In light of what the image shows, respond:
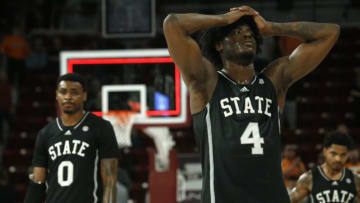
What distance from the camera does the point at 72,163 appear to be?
17.1ft

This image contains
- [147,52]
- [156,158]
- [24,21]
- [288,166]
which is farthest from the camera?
[24,21]

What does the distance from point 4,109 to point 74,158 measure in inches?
329

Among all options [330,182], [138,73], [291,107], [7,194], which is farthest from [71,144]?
[291,107]

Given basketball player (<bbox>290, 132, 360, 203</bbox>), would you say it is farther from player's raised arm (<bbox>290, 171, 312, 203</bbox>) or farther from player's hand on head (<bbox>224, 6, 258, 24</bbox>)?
player's hand on head (<bbox>224, 6, 258, 24</bbox>)

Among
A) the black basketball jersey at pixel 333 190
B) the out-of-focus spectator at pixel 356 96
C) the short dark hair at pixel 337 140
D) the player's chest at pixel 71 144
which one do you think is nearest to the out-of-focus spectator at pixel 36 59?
the out-of-focus spectator at pixel 356 96

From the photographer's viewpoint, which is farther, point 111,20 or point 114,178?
point 111,20

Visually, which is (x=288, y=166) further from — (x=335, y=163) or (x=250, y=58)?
(x=250, y=58)

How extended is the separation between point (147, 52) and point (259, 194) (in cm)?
520

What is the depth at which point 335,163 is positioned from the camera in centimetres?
653

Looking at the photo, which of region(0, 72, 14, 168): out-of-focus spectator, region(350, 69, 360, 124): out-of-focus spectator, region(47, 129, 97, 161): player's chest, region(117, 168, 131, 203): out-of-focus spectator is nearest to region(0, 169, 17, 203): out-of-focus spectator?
region(0, 72, 14, 168): out-of-focus spectator

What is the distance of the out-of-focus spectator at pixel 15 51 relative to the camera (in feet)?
46.9

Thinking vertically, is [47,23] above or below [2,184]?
above

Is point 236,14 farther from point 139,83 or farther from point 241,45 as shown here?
point 139,83

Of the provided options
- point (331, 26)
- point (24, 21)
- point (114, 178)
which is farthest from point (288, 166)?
point (24, 21)
